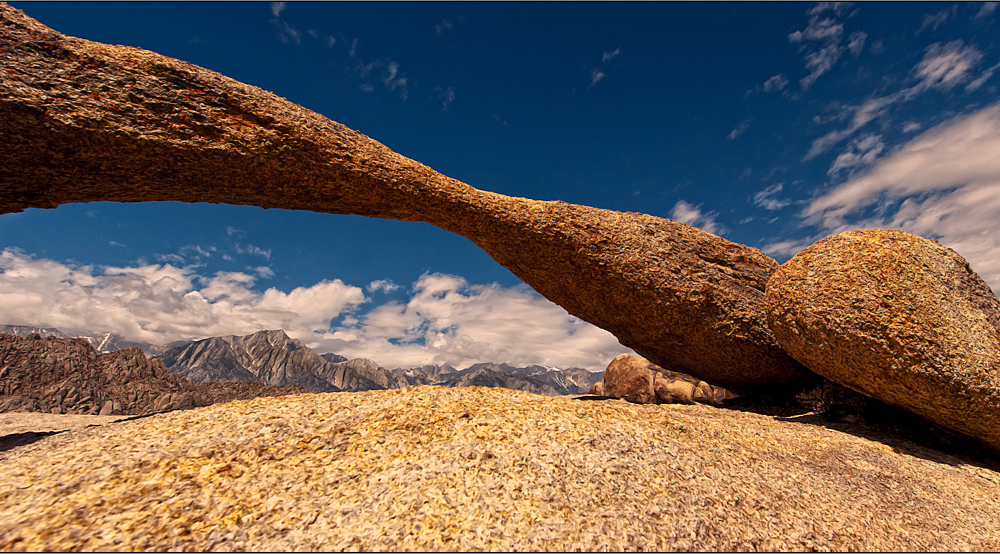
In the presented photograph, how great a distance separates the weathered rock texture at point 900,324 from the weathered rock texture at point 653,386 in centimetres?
345

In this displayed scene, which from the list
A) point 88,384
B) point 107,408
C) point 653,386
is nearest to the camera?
point 653,386

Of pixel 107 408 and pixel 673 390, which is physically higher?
pixel 673 390

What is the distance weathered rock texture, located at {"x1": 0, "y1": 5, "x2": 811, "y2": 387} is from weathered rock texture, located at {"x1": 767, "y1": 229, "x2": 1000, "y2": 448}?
2411 millimetres

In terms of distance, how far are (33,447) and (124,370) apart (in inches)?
854

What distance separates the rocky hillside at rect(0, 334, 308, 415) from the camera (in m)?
19.4

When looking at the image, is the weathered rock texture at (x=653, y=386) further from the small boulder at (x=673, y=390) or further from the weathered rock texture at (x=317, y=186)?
the weathered rock texture at (x=317, y=186)

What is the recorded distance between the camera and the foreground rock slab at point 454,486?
4273 millimetres

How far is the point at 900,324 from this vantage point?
875cm

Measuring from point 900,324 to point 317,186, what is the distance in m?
14.5

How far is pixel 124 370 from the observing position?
23.2 m

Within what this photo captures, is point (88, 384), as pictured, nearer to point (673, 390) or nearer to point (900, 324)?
point (673, 390)

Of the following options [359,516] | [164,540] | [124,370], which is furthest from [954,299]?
[124,370]

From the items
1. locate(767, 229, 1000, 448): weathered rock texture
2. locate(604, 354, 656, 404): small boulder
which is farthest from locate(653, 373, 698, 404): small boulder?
locate(767, 229, 1000, 448): weathered rock texture

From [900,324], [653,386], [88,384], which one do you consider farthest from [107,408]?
[900,324]
